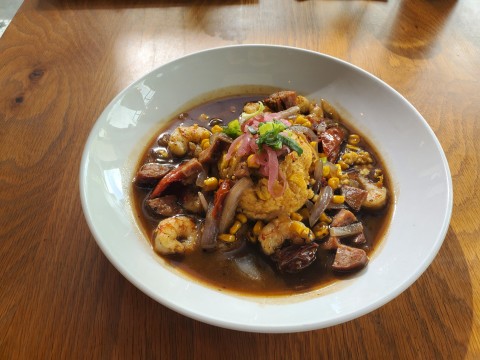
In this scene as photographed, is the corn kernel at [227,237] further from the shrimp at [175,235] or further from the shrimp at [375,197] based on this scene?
the shrimp at [375,197]

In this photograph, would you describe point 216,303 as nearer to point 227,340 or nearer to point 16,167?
point 227,340

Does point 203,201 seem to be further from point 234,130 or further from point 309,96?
point 309,96

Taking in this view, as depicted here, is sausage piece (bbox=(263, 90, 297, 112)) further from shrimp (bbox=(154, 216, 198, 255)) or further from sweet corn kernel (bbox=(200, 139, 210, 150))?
shrimp (bbox=(154, 216, 198, 255))

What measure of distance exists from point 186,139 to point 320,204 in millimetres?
1001

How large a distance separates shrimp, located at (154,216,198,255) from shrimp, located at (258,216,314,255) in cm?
40

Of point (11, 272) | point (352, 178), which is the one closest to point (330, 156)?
point (352, 178)

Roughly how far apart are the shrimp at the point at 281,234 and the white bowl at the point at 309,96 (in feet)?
1.01

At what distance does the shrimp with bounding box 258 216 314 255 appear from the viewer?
7.09 feet

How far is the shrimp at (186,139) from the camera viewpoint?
260 cm

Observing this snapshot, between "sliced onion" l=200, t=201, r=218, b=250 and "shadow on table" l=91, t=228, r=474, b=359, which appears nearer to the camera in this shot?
Answer: "shadow on table" l=91, t=228, r=474, b=359

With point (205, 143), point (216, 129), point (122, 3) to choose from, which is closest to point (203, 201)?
point (205, 143)

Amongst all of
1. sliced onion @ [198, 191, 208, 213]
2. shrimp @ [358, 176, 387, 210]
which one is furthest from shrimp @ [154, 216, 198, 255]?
shrimp @ [358, 176, 387, 210]

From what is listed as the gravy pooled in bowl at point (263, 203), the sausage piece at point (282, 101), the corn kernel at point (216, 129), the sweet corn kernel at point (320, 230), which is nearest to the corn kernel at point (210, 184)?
the gravy pooled in bowl at point (263, 203)

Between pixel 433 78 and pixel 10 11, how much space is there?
5664mm
